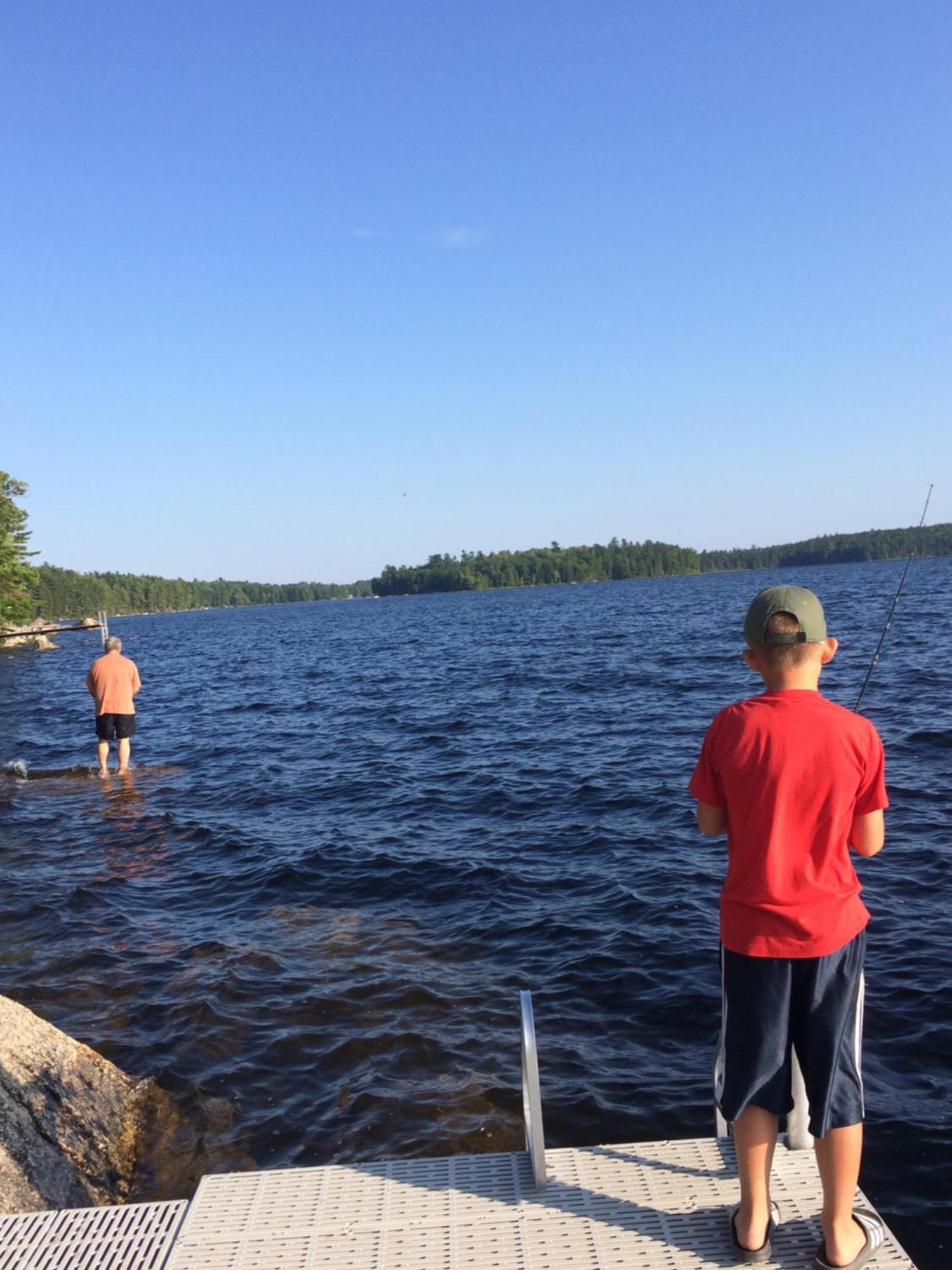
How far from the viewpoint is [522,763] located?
15.7m

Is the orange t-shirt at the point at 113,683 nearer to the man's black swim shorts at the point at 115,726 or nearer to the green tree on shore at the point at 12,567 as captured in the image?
the man's black swim shorts at the point at 115,726

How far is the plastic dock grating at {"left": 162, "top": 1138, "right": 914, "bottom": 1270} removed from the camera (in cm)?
325

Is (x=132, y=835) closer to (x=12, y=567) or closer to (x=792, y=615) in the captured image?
(x=792, y=615)

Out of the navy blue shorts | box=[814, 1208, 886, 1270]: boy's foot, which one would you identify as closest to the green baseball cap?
the navy blue shorts

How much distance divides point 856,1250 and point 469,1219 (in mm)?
1398

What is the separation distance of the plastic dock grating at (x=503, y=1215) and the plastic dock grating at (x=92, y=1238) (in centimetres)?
12

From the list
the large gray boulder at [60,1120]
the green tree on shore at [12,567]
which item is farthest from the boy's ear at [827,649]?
the green tree on shore at [12,567]

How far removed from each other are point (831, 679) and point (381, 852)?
565 inches

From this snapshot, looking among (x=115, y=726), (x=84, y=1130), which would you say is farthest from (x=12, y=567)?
(x=84, y=1130)

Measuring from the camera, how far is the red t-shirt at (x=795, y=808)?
2914 millimetres

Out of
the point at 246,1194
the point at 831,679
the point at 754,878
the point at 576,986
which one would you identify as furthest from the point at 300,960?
the point at 831,679

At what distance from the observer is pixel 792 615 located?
305 centimetres

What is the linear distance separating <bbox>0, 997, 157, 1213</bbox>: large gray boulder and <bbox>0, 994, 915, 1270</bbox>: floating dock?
71 cm

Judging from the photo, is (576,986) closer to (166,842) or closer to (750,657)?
(750,657)
